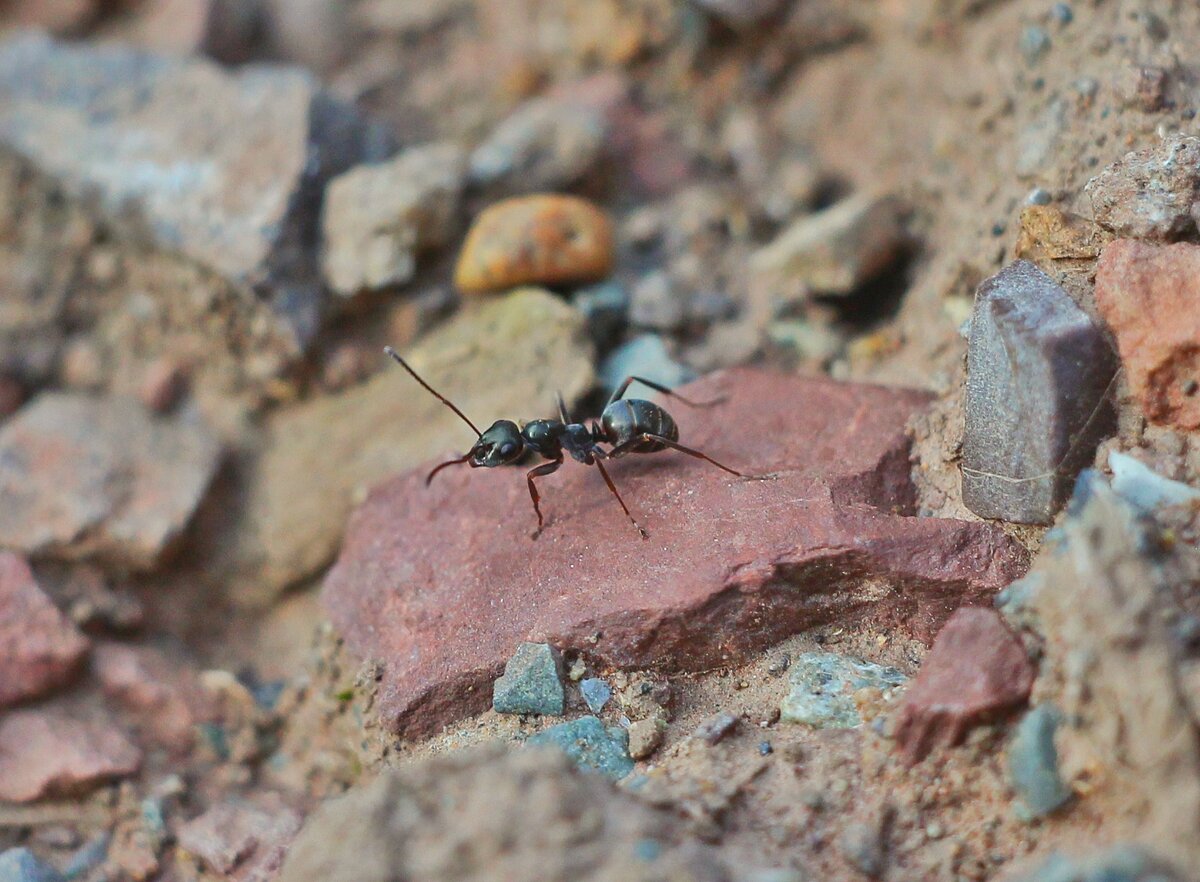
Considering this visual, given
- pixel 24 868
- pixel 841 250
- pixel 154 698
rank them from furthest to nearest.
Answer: pixel 841 250 → pixel 154 698 → pixel 24 868

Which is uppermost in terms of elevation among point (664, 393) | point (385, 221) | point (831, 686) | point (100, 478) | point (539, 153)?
point (539, 153)

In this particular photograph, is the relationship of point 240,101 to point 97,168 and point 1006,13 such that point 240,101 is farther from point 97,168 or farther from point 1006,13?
point 1006,13

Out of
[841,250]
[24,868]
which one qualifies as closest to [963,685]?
[841,250]

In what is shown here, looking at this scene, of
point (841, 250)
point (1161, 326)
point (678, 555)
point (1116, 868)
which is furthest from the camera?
point (841, 250)

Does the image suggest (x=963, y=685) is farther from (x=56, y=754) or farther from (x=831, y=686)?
(x=56, y=754)

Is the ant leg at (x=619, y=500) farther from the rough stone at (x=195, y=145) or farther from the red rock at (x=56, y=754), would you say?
the red rock at (x=56, y=754)

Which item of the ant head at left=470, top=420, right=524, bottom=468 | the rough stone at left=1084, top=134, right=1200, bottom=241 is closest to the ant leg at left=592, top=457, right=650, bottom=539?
the ant head at left=470, top=420, right=524, bottom=468

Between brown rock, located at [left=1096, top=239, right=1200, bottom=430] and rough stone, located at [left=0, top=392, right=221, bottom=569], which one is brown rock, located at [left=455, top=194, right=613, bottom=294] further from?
brown rock, located at [left=1096, top=239, right=1200, bottom=430]
